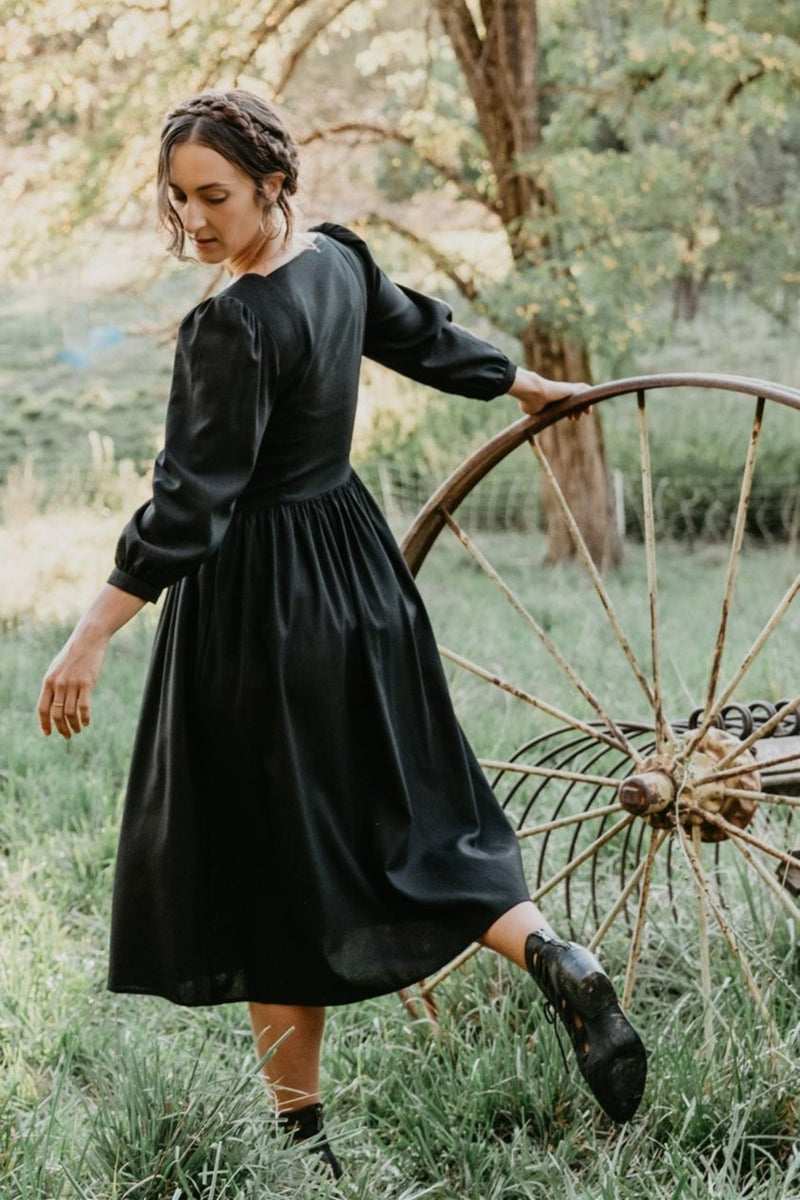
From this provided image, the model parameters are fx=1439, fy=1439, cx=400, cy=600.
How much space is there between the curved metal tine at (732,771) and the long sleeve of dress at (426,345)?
0.75 metres

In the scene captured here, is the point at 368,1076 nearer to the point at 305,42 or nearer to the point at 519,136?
the point at 305,42

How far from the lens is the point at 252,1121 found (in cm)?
203

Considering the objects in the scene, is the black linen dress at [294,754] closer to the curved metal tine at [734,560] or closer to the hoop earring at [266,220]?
the hoop earring at [266,220]

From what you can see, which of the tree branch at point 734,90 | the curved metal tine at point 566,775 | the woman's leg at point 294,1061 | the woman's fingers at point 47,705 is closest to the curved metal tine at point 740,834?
the curved metal tine at point 566,775

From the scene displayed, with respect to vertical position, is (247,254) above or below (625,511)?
above

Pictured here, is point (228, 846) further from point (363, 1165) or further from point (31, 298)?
point (31, 298)

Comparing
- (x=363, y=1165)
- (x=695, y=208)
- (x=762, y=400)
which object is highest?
(x=695, y=208)

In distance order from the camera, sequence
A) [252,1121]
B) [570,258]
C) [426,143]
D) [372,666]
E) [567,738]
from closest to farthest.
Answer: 1. [252,1121]
2. [372,666]
3. [567,738]
4. [570,258]
5. [426,143]

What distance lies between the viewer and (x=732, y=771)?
7.72ft

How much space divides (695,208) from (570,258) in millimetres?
838

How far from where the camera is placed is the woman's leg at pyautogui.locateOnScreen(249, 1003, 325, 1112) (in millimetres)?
2266

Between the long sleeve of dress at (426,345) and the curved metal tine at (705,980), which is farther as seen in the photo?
the long sleeve of dress at (426,345)

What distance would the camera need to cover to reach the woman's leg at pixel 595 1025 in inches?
76.2

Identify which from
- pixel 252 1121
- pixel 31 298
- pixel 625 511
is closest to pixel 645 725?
pixel 252 1121
